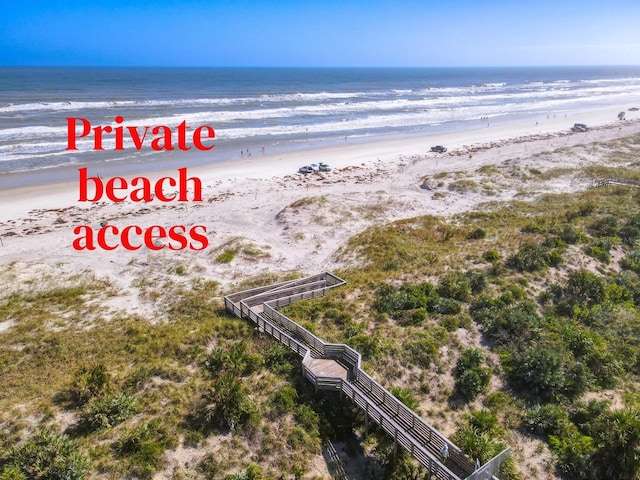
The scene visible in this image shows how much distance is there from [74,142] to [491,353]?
58.4 metres

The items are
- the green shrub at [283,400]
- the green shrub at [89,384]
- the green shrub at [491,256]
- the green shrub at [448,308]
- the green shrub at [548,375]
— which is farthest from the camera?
the green shrub at [491,256]

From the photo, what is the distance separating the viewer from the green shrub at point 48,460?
41.1 ft

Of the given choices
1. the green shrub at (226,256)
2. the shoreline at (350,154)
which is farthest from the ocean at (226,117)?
the green shrub at (226,256)

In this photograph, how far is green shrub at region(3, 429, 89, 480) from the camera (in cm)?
1254

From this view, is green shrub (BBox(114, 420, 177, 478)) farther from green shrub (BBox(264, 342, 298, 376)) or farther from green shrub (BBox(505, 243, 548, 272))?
green shrub (BBox(505, 243, 548, 272))

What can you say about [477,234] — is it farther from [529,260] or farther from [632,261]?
[632,261]

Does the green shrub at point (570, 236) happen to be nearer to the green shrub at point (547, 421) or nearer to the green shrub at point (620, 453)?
the green shrub at point (547, 421)

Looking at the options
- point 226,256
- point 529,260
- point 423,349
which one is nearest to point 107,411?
point 423,349

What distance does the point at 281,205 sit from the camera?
40281 mm

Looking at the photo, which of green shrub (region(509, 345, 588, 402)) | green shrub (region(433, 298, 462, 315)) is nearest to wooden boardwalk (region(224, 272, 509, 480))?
green shrub (region(509, 345, 588, 402))

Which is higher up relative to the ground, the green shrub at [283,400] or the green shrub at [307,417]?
the green shrub at [283,400]

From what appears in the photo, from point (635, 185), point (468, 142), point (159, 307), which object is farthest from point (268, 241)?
point (468, 142)

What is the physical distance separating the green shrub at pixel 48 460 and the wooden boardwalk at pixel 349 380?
779cm

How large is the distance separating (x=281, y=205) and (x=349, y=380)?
83.8 ft
